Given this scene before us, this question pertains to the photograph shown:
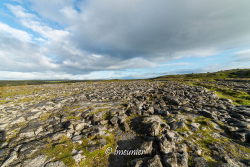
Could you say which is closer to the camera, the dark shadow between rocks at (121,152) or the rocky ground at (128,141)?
the rocky ground at (128,141)

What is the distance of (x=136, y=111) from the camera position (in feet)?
44.4

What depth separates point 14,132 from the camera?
9.49 meters

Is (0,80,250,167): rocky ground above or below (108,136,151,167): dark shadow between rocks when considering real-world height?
above

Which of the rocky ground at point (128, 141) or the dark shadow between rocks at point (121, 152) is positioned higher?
the rocky ground at point (128, 141)

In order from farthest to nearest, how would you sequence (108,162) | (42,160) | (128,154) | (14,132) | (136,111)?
(136,111), (14,132), (128,154), (108,162), (42,160)

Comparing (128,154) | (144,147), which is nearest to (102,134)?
(128,154)

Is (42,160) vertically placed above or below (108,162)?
above

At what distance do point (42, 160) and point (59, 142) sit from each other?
1.65m

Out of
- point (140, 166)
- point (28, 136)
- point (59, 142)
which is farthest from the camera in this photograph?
point (28, 136)

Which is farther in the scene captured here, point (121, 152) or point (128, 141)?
point (128, 141)

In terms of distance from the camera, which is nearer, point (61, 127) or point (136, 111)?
point (61, 127)

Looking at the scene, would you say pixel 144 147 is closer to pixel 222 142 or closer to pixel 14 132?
pixel 222 142

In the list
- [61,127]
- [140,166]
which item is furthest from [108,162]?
[61,127]

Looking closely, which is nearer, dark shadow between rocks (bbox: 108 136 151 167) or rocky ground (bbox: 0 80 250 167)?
rocky ground (bbox: 0 80 250 167)
